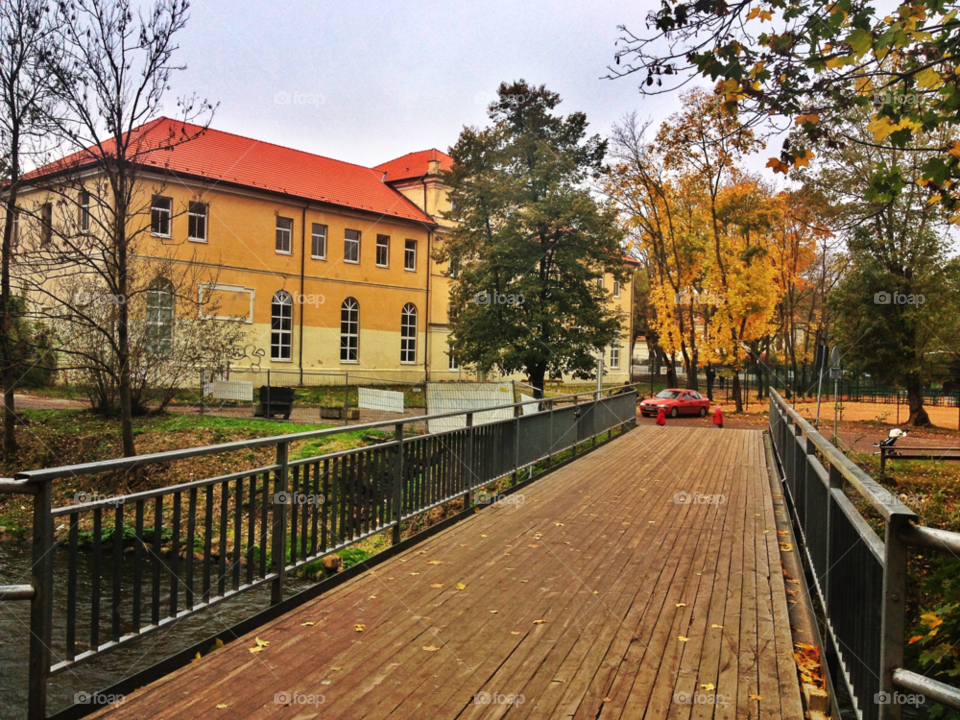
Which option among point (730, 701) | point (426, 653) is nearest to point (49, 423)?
point (426, 653)

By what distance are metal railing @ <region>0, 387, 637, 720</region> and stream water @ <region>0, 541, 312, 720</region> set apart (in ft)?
0.46

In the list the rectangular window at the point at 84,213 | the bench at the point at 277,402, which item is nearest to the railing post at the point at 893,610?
the rectangular window at the point at 84,213

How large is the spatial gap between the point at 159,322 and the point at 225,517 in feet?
56.1

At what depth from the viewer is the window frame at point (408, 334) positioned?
41.4 metres

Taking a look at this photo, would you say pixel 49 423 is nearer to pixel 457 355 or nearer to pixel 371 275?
pixel 457 355

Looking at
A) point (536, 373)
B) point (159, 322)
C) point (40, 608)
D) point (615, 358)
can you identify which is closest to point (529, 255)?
point (536, 373)

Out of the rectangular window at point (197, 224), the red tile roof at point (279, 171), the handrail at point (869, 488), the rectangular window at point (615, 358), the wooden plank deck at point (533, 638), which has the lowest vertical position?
the wooden plank deck at point (533, 638)

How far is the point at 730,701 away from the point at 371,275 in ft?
120

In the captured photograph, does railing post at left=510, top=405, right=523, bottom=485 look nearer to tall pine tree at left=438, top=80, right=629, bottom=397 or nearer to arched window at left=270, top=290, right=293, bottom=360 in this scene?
tall pine tree at left=438, top=80, right=629, bottom=397

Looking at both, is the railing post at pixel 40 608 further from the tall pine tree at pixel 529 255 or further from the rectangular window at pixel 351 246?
the rectangular window at pixel 351 246

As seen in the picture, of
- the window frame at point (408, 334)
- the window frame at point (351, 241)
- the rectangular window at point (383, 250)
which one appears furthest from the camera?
the window frame at point (408, 334)

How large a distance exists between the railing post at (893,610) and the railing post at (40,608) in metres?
3.28

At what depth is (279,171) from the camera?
3728cm

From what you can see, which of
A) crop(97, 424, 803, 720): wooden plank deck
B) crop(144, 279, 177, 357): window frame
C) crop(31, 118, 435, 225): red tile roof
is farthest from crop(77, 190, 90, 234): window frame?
crop(97, 424, 803, 720): wooden plank deck
